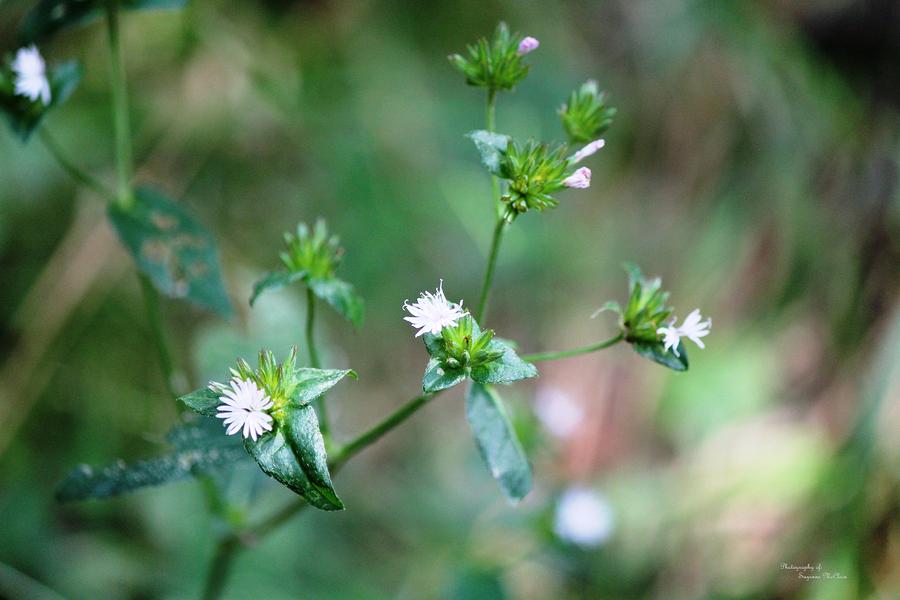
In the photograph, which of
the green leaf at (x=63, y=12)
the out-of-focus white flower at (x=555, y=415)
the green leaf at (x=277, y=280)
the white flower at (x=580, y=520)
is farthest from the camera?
the out-of-focus white flower at (x=555, y=415)

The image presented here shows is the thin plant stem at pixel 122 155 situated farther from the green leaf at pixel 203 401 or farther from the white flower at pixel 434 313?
the white flower at pixel 434 313

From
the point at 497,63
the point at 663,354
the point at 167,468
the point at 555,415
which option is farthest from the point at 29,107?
the point at 555,415

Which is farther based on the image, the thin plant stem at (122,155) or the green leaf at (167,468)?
the thin plant stem at (122,155)

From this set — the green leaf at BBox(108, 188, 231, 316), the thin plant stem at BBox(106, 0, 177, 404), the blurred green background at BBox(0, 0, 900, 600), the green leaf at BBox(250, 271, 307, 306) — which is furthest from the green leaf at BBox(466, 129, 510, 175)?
the blurred green background at BBox(0, 0, 900, 600)

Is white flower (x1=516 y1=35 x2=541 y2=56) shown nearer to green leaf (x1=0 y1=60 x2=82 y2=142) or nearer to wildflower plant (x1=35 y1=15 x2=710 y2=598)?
wildflower plant (x1=35 y1=15 x2=710 y2=598)

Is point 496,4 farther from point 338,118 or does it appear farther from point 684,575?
point 684,575

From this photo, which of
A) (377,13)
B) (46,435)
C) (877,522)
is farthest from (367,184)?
(877,522)

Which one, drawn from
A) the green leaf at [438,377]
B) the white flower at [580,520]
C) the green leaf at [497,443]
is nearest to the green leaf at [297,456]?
the green leaf at [438,377]
